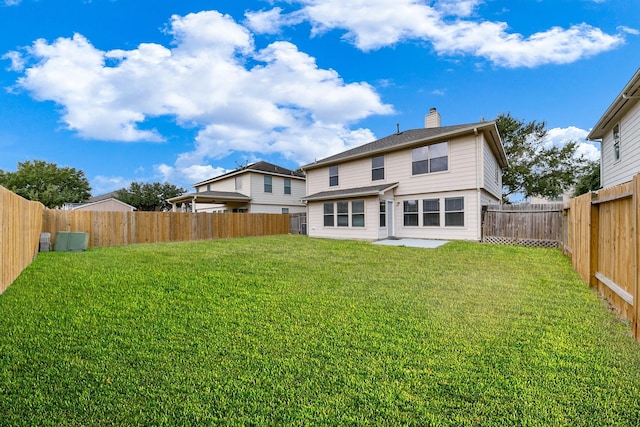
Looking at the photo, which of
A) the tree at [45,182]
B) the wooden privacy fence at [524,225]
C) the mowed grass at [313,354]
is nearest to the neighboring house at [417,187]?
the wooden privacy fence at [524,225]

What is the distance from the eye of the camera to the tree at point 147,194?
40375mm

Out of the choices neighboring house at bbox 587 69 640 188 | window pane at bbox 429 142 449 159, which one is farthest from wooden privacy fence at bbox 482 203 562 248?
window pane at bbox 429 142 449 159

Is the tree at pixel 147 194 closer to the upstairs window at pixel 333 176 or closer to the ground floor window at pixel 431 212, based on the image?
the upstairs window at pixel 333 176

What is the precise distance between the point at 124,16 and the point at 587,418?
1447 centimetres

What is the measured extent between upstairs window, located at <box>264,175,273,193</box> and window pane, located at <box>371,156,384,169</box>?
1011 cm

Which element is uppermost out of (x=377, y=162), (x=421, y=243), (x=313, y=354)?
(x=377, y=162)

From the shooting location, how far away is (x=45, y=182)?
120 ft

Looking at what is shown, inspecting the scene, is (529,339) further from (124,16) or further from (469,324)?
(124,16)

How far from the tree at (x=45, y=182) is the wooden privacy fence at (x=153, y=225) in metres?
31.3

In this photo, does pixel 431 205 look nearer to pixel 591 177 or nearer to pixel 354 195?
pixel 354 195

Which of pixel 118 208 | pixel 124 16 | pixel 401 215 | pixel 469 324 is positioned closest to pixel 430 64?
pixel 401 215

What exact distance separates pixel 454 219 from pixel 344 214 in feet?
17.4

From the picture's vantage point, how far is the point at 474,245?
1112 centimetres

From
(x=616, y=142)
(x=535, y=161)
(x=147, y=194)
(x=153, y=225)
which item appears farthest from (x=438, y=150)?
(x=147, y=194)
